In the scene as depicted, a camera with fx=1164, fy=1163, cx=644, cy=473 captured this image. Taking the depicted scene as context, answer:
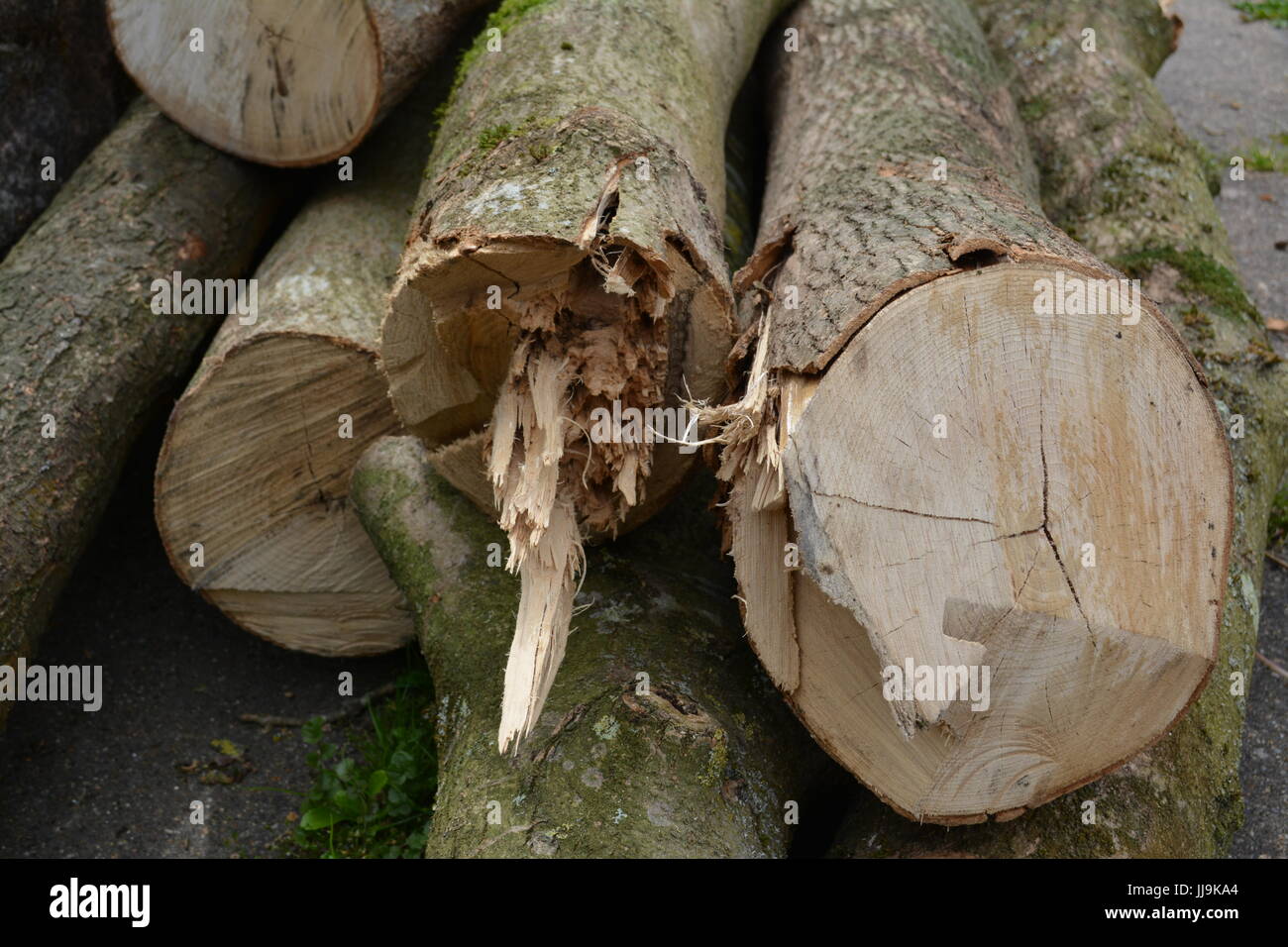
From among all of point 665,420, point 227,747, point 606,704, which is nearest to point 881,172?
point 665,420

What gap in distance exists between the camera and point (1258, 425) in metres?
3.26

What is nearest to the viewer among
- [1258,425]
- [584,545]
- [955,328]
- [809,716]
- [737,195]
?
[955,328]

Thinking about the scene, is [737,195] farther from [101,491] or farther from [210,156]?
[101,491]

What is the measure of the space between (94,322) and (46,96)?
0.97 meters

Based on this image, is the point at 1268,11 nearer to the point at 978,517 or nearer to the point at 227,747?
the point at 978,517

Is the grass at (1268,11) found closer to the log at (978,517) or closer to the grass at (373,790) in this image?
the log at (978,517)

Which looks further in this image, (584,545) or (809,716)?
(584,545)

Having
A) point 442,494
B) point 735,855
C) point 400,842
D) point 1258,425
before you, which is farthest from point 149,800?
point 1258,425

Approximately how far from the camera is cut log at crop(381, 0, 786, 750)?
233cm

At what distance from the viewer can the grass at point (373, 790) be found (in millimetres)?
3113

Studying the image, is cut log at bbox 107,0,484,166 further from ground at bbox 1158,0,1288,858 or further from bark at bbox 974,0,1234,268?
ground at bbox 1158,0,1288,858

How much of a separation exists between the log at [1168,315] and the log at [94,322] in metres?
2.22

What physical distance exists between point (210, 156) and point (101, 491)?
1124mm

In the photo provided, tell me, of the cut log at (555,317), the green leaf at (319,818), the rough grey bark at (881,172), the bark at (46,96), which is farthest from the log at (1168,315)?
the bark at (46,96)
